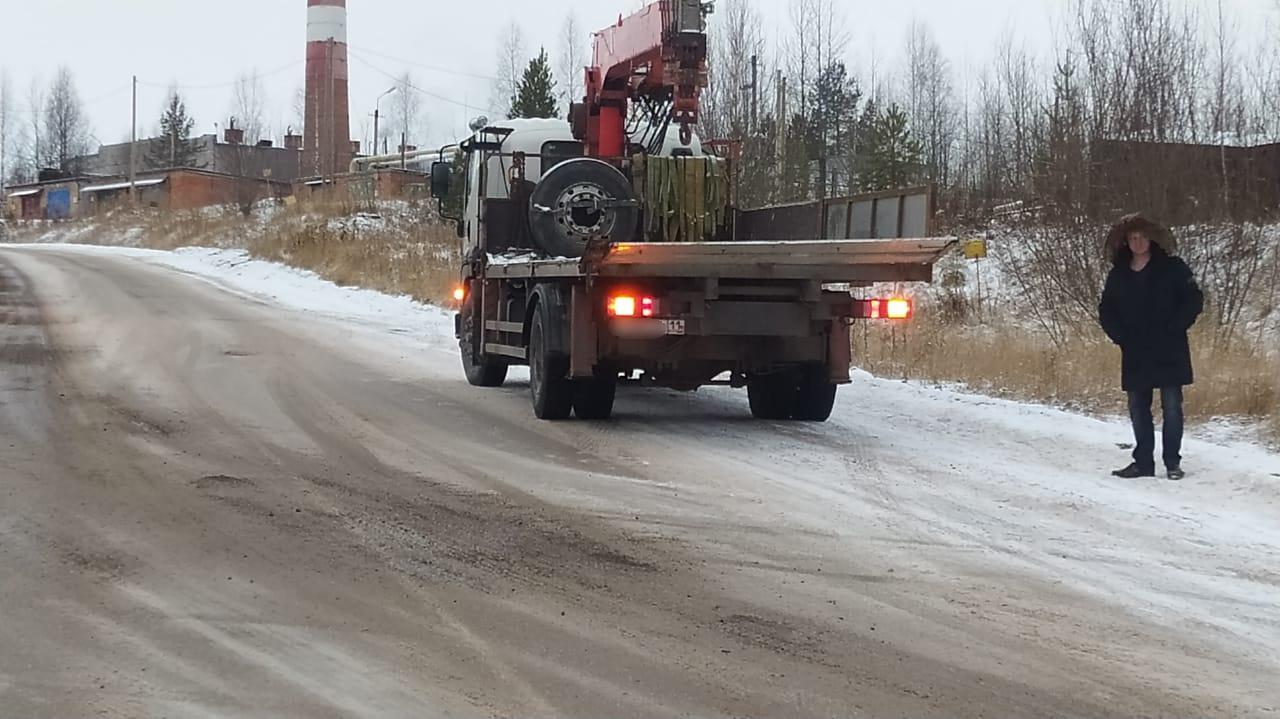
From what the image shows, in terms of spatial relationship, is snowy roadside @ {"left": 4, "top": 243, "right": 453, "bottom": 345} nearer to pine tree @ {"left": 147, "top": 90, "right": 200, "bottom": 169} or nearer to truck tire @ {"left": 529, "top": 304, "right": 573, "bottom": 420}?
truck tire @ {"left": 529, "top": 304, "right": 573, "bottom": 420}

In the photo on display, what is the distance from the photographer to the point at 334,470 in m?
8.20

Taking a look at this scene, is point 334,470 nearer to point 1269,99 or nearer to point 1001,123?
point 1269,99

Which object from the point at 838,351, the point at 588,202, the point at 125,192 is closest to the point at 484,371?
the point at 588,202

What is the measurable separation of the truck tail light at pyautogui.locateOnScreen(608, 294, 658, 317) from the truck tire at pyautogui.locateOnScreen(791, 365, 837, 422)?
1755mm

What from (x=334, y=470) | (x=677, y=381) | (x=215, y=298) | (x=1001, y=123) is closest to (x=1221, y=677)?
(x=334, y=470)

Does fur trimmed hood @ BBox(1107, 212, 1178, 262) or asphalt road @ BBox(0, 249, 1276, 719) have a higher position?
fur trimmed hood @ BBox(1107, 212, 1178, 262)

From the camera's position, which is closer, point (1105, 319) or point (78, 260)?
point (1105, 319)

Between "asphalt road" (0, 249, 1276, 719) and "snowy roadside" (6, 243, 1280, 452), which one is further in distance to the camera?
"snowy roadside" (6, 243, 1280, 452)

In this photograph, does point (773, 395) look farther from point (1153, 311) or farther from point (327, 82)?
point (327, 82)

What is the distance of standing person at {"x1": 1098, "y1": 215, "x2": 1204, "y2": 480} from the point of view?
332 inches

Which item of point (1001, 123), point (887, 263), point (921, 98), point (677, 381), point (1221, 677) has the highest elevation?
point (921, 98)

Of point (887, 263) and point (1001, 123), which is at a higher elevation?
point (1001, 123)

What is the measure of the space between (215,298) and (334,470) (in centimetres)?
1733

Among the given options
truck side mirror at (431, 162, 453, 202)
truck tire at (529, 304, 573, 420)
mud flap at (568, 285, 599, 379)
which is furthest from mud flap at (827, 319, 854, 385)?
truck side mirror at (431, 162, 453, 202)
